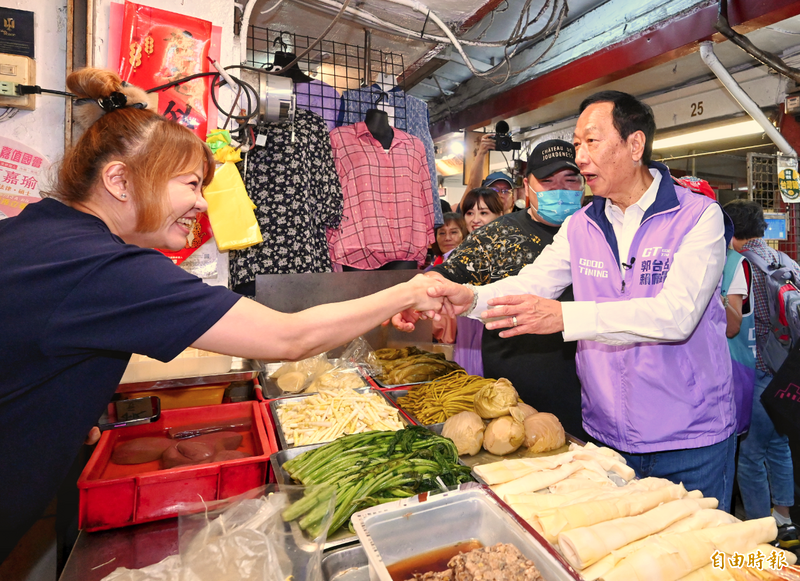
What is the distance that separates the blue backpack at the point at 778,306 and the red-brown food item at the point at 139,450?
461 cm

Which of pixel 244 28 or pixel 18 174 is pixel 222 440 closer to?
pixel 18 174

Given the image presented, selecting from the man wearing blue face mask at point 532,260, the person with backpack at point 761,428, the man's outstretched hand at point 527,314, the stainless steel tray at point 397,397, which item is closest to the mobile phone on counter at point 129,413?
the stainless steel tray at point 397,397

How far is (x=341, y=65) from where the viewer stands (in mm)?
4297

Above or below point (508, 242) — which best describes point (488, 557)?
below

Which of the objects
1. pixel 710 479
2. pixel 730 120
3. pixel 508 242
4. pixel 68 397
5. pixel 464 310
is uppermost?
pixel 730 120

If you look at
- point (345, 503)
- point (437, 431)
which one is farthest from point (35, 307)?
point (437, 431)

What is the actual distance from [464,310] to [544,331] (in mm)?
523

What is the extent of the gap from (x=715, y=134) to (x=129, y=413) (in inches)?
304

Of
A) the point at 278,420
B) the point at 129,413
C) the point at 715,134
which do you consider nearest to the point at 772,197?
the point at 715,134

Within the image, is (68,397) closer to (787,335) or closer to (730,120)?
(787,335)

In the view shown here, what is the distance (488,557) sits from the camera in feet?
3.94

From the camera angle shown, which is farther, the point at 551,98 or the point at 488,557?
the point at 551,98

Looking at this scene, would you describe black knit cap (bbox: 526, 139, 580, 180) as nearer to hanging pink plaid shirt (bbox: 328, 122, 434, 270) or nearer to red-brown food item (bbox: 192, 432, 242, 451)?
hanging pink plaid shirt (bbox: 328, 122, 434, 270)

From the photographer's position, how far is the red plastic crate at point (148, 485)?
1578 mm
